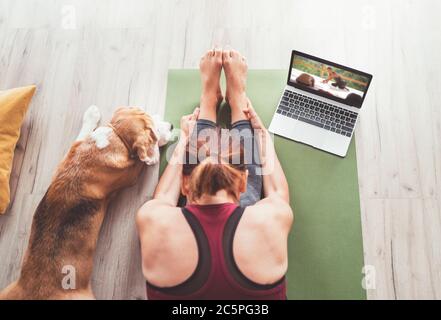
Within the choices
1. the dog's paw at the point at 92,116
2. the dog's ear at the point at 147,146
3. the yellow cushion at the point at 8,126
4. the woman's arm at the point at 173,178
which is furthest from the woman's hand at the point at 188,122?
the yellow cushion at the point at 8,126

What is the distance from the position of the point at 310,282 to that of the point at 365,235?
0.31 m

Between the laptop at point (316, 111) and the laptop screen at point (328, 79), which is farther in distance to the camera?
the laptop at point (316, 111)

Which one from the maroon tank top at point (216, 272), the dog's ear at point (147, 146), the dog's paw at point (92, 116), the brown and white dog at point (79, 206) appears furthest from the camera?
A: the dog's paw at point (92, 116)

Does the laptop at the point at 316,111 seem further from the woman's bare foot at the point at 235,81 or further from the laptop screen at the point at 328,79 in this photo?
the woman's bare foot at the point at 235,81

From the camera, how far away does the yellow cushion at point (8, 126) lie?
1655 mm

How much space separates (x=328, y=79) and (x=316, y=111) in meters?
0.16

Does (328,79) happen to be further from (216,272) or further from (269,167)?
(216,272)

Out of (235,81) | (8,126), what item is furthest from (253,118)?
(8,126)

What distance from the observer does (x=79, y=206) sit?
1430 millimetres

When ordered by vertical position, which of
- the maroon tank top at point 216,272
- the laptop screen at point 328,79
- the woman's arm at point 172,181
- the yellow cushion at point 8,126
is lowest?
the maroon tank top at point 216,272

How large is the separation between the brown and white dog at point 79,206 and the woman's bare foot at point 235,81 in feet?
1.23

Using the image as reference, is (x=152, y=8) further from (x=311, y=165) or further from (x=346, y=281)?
(x=346, y=281)
